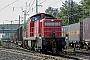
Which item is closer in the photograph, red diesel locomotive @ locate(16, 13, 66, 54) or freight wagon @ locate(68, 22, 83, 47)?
red diesel locomotive @ locate(16, 13, 66, 54)

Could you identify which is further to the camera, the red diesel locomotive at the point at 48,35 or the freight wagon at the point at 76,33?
the freight wagon at the point at 76,33

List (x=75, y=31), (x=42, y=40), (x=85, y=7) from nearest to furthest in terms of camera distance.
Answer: (x=42, y=40)
(x=75, y=31)
(x=85, y=7)

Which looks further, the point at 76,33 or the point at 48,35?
the point at 76,33

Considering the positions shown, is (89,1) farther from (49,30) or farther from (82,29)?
(49,30)

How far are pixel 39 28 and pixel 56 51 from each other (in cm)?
265

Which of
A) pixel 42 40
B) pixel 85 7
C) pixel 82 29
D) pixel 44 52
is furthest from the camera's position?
pixel 85 7

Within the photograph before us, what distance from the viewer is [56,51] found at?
21.8m

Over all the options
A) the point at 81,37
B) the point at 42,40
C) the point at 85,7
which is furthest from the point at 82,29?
the point at 85,7

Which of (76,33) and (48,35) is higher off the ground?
(48,35)

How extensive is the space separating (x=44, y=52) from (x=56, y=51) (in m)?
Answer: 1.43

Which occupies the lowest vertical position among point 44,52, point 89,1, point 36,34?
point 44,52

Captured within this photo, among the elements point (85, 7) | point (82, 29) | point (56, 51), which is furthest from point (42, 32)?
point (85, 7)

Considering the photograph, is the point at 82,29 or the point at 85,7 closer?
the point at 82,29

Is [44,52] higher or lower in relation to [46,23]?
lower
